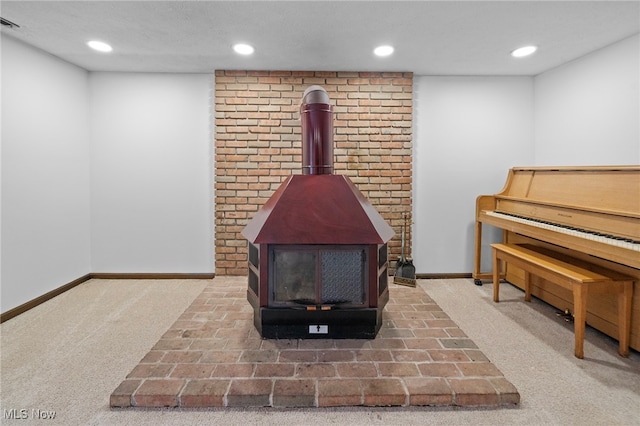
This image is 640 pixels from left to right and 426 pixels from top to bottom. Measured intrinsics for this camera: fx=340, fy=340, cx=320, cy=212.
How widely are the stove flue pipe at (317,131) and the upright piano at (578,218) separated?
1.73 metres

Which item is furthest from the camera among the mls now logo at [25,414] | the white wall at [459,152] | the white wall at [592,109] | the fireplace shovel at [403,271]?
the white wall at [459,152]

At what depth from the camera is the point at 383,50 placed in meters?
2.87

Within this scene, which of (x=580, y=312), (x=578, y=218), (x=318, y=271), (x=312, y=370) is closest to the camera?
(x=312, y=370)

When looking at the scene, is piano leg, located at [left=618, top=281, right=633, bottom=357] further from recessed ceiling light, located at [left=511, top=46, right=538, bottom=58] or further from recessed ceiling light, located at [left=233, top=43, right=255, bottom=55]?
recessed ceiling light, located at [left=233, top=43, right=255, bottom=55]

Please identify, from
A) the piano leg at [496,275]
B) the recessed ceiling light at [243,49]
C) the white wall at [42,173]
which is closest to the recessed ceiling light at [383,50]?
the recessed ceiling light at [243,49]

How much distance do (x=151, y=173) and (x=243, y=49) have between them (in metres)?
1.63

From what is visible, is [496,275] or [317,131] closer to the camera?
[317,131]

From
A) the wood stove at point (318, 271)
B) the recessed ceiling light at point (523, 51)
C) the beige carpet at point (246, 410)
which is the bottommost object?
the beige carpet at point (246, 410)

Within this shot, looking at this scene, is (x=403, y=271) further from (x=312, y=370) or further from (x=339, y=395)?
(x=339, y=395)

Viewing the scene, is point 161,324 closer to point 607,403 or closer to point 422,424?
point 422,424

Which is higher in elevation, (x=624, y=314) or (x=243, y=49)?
(x=243, y=49)

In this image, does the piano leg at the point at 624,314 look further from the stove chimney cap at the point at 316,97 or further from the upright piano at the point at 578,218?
the stove chimney cap at the point at 316,97

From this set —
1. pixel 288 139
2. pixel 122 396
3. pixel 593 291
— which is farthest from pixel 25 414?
pixel 593 291

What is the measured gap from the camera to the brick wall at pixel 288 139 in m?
3.46
